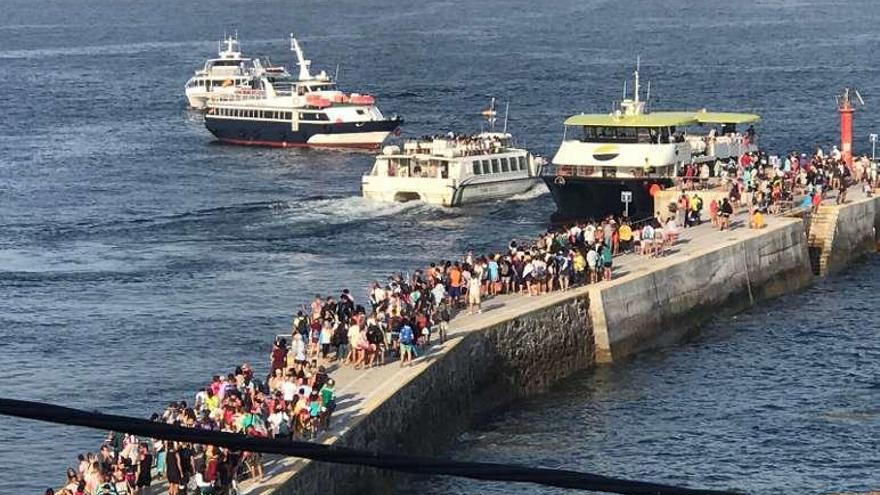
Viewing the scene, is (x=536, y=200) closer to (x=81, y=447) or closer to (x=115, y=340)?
(x=115, y=340)

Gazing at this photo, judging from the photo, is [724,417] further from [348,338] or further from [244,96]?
[244,96]

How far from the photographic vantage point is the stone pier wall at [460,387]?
98.1 feet

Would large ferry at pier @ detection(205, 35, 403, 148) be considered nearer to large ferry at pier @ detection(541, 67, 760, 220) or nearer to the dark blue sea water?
the dark blue sea water

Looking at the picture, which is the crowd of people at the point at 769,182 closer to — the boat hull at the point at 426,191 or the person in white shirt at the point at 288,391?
the boat hull at the point at 426,191

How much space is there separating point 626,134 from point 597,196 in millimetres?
3106

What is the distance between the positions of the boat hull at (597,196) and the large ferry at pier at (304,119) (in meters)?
33.4

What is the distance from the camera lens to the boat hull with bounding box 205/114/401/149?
328 ft

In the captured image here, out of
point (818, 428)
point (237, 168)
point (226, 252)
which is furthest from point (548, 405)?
point (237, 168)

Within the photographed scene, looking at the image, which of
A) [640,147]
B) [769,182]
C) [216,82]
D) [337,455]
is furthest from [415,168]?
[337,455]

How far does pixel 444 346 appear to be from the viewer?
3669 centimetres

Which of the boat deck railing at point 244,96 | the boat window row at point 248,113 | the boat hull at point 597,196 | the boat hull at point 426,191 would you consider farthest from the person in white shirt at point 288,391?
the boat deck railing at point 244,96

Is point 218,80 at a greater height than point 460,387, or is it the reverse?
point 218,80

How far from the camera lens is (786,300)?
5253 centimetres

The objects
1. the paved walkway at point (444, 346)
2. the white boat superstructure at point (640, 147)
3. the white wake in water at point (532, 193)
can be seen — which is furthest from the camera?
the white wake in water at point (532, 193)
